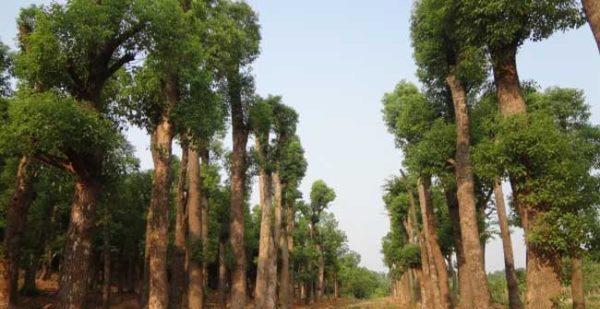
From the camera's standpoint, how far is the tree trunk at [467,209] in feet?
44.4

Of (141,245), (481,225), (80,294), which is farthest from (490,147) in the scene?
(141,245)

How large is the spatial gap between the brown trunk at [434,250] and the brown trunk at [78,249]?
13634 mm

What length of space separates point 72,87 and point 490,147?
11141 millimetres

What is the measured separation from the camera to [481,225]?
81.1 ft

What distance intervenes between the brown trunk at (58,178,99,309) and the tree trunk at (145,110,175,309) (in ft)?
5.75

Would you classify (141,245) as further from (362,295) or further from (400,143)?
(362,295)

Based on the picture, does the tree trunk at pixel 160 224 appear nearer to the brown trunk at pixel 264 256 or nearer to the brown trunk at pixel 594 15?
the brown trunk at pixel 264 256

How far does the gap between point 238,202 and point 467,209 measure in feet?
29.0

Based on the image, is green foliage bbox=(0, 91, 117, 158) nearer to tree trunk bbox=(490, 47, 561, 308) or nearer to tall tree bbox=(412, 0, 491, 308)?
tall tree bbox=(412, 0, 491, 308)

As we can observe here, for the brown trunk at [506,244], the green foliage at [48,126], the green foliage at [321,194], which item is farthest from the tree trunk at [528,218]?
the green foliage at [321,194]

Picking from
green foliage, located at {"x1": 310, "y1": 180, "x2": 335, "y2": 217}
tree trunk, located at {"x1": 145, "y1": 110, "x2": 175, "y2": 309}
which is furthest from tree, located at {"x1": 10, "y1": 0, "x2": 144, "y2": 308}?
green foliage, located at {"x1": 310, "y1": 180, "x2": 335, "y2": 217}

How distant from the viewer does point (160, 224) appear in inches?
504

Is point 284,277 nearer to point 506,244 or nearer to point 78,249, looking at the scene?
point 506,244

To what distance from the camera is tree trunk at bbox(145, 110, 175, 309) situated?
12258 mm
